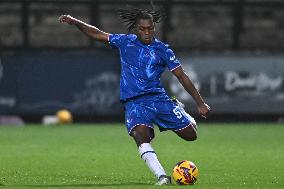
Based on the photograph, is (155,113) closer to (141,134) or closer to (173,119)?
(173,119)

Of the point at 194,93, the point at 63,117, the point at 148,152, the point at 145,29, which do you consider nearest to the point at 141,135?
the point at 148,152

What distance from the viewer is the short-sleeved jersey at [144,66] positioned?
1262 centimetres

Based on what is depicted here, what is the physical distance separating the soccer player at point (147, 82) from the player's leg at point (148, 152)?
12mm

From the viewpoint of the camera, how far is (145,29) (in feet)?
41.2

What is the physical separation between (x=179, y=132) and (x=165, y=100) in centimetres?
46

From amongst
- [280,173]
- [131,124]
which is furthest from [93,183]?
[280,173]

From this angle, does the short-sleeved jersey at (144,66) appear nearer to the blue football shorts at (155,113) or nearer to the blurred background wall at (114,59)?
the blue football shorts at (155,113)

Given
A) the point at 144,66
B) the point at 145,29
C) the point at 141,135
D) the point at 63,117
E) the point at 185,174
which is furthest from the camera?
the point at 63,117

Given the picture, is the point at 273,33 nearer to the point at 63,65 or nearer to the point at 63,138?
the point at 63,65

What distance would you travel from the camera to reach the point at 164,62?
41.7 ft

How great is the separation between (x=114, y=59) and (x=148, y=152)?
13.2 meters

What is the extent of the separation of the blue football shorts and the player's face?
0.68 meters

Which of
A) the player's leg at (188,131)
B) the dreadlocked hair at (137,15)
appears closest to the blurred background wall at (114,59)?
the dreadlocked hair at (137,15)

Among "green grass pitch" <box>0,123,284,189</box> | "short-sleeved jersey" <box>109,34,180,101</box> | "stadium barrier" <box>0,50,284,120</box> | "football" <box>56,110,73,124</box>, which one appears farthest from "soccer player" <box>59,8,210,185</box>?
"stadium barrier" <box>0,50,284,120</box>
